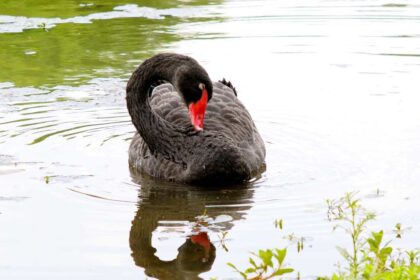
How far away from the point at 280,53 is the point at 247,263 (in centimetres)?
623

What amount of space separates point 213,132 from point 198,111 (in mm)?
288

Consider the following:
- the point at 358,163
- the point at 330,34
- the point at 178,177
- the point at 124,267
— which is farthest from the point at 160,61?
Answer: the point at 330,34

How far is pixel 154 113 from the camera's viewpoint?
778 cm

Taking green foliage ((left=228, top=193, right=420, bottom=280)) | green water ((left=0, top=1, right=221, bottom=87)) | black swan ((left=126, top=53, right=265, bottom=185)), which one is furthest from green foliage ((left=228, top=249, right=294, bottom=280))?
green water ((left=0, top=1, right=221, bottom=87))

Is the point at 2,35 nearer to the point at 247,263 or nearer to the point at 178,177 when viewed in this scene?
the point at 178,177

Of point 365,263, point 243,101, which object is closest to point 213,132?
point 243,101

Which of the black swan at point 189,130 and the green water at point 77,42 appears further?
the green water at point 77,42

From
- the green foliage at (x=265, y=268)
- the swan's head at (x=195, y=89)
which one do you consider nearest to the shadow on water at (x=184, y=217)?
the green foliage at (x=265, y=268)

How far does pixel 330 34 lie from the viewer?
489 inches

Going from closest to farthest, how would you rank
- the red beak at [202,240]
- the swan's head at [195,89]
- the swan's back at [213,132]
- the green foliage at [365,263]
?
the green foliage at [365,263]
the red beak at [202,240]
the swan's head at [195,89]
the swan's back at [213,132]

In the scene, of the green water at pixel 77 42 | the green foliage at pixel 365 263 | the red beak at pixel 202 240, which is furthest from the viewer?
the green water at pixel 77 42

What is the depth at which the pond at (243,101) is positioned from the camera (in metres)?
5.83

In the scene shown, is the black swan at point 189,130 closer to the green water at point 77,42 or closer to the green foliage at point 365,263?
the green foliage at point 365,263

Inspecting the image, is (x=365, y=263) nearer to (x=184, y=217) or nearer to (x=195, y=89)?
(x=184, y=217)
